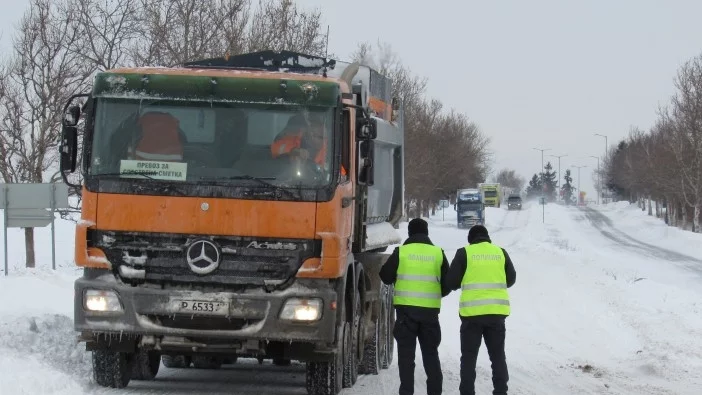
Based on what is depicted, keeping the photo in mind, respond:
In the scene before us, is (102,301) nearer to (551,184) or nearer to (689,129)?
(689,129)

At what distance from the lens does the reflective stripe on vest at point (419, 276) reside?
9.25 meters

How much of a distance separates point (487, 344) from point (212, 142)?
3154mm

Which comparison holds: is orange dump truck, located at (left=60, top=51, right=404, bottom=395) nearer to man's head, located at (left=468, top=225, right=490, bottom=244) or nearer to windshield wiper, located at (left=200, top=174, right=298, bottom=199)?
windshield wiper, located at (left=200, top=174, right=298, bottom=199)

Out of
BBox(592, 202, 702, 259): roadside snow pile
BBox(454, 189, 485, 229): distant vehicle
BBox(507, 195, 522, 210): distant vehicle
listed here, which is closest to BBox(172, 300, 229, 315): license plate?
BBox(592, 202, 702, 259): roadside snow pile

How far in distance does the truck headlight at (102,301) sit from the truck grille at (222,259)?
22 centimetres

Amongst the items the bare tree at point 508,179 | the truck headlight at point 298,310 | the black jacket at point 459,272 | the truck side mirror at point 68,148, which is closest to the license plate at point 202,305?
the truck headlight at point 298,310

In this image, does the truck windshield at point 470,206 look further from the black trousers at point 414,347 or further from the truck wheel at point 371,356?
the black trousers at point 414,347

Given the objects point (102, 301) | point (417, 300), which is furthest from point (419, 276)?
point (102, 301)

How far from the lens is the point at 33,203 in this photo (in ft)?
65.1

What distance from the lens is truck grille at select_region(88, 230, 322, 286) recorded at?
813 centimetres

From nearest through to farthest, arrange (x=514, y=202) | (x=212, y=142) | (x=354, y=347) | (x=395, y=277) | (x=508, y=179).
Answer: (x=212, y=142) → (x=395, y=277) → (x=354, y=347) → (x=514, y=202) → (x=508, y=179)

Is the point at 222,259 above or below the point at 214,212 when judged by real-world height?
below

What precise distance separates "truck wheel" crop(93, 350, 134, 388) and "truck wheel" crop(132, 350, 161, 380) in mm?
407

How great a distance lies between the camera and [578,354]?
602 inches
